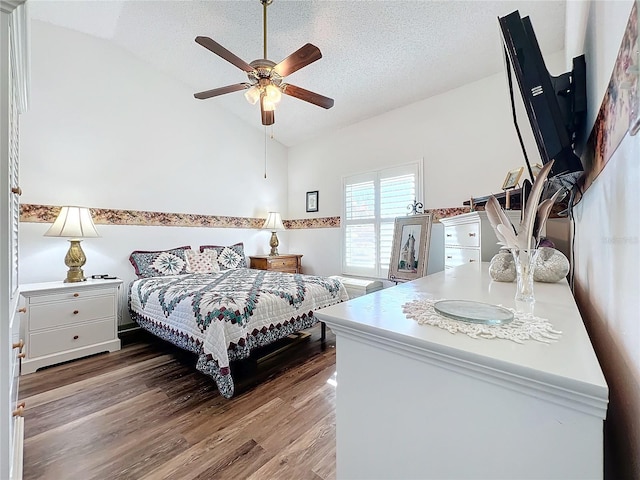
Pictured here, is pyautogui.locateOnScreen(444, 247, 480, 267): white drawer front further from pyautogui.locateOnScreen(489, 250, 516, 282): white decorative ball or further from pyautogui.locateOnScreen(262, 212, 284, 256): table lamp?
pyautogui.locateOnScreen(262, 212, 284, 256): table lamp

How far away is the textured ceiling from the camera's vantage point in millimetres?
2314

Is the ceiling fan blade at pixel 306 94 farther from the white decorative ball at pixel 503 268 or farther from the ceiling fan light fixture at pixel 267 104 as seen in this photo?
the white decorative ball at pixel 503 268

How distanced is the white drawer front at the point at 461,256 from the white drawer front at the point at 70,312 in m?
3.28

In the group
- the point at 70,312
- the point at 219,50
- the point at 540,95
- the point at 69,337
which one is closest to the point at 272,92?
the point at 219,50

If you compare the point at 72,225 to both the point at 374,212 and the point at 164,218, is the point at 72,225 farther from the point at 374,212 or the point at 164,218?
the point at 374,212

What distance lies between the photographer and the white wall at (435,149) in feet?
9.42

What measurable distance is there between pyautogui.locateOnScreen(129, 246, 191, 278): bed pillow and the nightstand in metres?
1.13

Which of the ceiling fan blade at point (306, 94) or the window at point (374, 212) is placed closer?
the ceiling fan blade at point (306, 94)

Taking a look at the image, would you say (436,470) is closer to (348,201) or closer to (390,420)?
(390,420)

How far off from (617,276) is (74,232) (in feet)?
11.4

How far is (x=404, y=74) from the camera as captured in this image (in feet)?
9.97

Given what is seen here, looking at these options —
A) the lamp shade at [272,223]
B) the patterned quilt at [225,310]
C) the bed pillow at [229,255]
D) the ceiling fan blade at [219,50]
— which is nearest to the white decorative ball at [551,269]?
the patterned quilt at [225,310]

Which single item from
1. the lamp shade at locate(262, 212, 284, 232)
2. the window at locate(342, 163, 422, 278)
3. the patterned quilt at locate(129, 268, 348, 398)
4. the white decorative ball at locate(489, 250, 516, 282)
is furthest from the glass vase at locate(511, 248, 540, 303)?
the lamp shade at locate(262, 212, 284, 232)

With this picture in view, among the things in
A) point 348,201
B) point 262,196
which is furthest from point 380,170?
point 262,196
